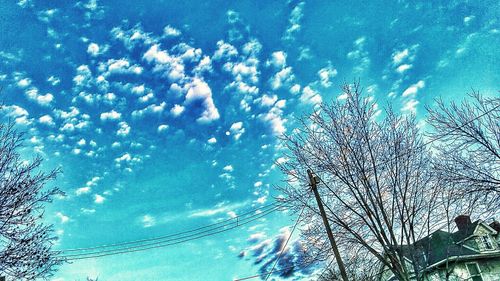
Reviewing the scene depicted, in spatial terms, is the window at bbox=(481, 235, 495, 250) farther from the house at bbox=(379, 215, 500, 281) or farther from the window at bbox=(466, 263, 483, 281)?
the window at bbox=(466, 263, 483, 281)

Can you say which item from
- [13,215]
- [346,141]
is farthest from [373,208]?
[13,215]

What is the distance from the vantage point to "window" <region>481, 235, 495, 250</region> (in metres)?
26.0

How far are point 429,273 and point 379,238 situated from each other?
53.8 feet

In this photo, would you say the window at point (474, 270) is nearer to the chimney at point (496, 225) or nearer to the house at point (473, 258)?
the house at point (473, 258)

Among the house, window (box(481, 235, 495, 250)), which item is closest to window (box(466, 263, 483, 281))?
the house

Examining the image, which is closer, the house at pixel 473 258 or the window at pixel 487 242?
the house at pixel 473 258

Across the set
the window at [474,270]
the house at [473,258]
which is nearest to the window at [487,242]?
the house at [473,258]

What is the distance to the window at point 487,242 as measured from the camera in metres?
26.0

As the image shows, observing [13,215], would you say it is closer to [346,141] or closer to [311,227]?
[311,227]

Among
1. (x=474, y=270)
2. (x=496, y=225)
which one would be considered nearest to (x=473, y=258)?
(x=474, y=270)

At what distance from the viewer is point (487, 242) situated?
86.5ft

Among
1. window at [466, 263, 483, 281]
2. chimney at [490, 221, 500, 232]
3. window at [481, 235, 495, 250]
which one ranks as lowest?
window at [466, 263, 483, 281]

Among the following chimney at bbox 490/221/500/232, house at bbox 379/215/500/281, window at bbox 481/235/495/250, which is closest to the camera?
house at bbox 379/215/500/281

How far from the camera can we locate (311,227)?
1412cm
